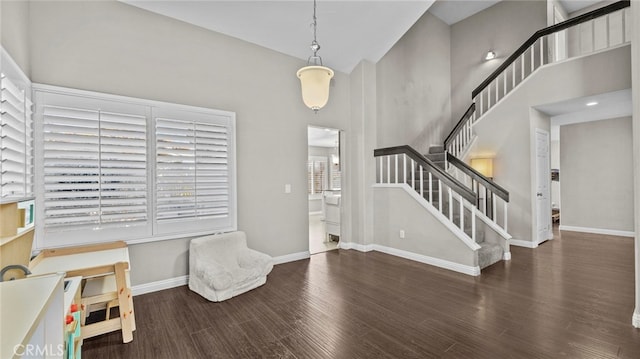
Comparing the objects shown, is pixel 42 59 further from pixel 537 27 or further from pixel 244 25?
pixel 537 27

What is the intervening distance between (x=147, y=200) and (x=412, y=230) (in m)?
3.67

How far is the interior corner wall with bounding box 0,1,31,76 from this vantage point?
6.84ft

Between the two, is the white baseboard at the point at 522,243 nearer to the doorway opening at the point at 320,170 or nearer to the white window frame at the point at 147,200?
the doorway opening at the point at 320,170

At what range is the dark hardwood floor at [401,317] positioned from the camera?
7.08 feet

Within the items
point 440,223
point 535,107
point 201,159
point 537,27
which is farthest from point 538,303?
point 537,27

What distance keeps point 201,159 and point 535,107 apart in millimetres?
5604

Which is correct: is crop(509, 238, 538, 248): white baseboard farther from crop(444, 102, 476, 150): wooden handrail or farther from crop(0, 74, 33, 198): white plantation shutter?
crop(0, 74, 33, 198): white plantation shutter

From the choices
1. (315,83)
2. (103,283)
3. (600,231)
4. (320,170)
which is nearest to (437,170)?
(315,83)

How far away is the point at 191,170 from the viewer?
11.7 feet

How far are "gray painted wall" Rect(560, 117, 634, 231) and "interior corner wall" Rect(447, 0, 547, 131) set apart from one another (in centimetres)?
235

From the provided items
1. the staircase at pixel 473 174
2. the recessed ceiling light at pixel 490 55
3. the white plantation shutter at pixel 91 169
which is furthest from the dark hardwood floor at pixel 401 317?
the recessed ceiling light at pixel 490 55

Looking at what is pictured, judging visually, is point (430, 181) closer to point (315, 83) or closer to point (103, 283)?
point (315, 83)

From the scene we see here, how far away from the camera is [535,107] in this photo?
16.6 ft

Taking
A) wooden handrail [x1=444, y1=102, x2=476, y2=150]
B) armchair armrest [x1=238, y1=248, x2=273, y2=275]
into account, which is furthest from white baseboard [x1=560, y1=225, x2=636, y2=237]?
armchair armrest [x1=238, y1=248, x2=273, y2=275]
